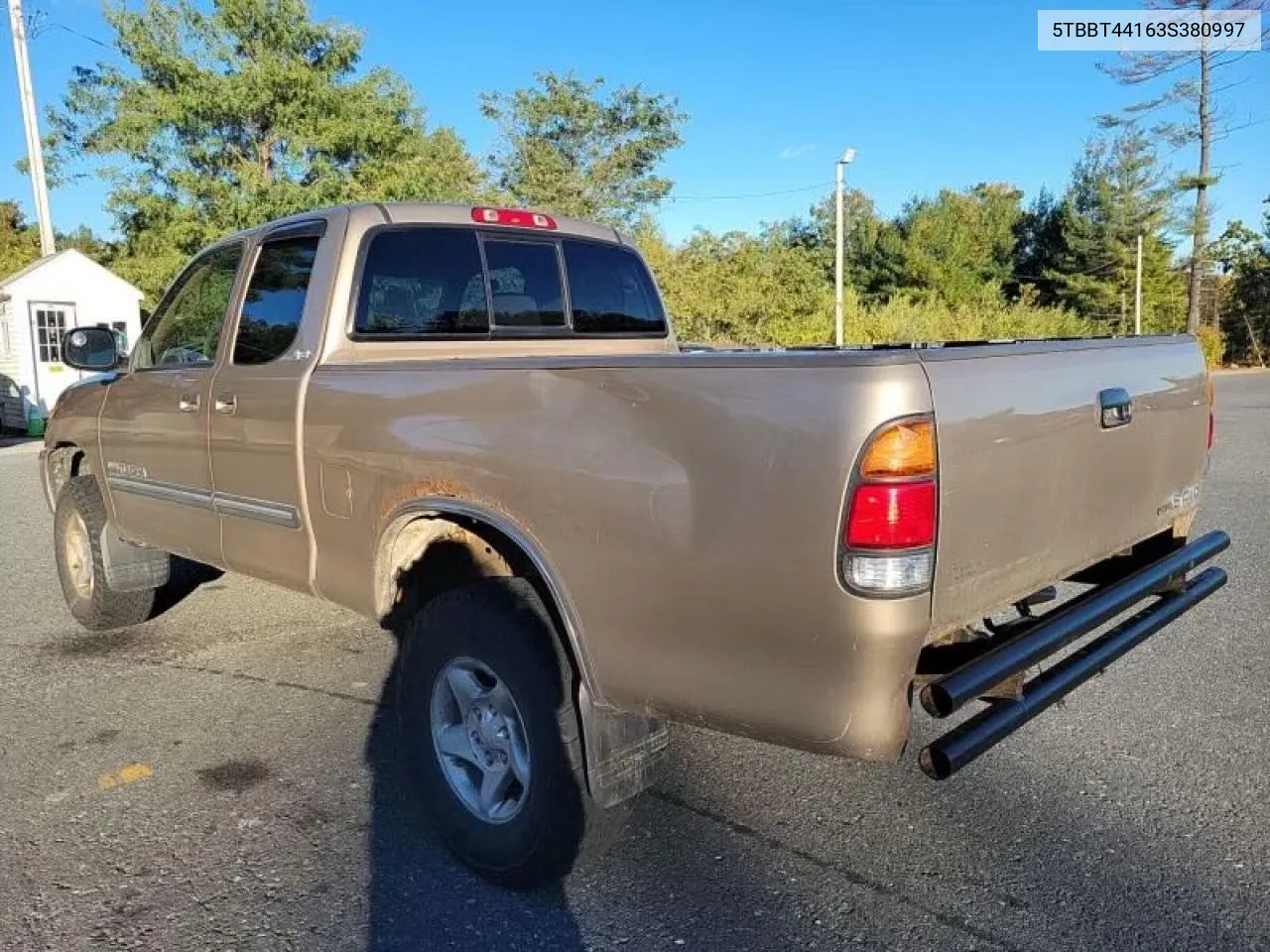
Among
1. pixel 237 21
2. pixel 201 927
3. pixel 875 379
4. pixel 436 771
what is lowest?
pixel 201 927

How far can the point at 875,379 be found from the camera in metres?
2.05

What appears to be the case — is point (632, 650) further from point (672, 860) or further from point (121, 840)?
point (121, 840)

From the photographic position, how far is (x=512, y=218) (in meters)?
4.22

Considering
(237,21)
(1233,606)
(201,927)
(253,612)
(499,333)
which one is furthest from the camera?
(237,21)

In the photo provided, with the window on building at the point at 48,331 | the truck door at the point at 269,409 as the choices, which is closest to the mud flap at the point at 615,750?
the truck door at the point at 269,409

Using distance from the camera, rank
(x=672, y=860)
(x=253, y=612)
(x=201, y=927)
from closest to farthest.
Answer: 1. (x=201, y=927)
2. (x=672, y=860)
3. (x=253, y=612)

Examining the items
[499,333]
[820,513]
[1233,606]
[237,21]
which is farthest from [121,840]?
[237,21]

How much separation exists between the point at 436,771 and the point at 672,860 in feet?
2.52

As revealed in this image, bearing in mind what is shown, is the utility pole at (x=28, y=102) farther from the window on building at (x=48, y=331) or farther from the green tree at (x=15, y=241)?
the green tree at (x=15, y=241)

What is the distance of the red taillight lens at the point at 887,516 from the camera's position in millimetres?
2066

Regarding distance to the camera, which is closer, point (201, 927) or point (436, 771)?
point (201, 927)

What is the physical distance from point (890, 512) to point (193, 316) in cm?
363

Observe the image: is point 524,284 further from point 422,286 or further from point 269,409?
point 269,409

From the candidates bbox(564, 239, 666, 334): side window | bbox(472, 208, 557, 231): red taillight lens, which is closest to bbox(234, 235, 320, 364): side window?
bbox(472, 208, 557, 231): red taillight lens
